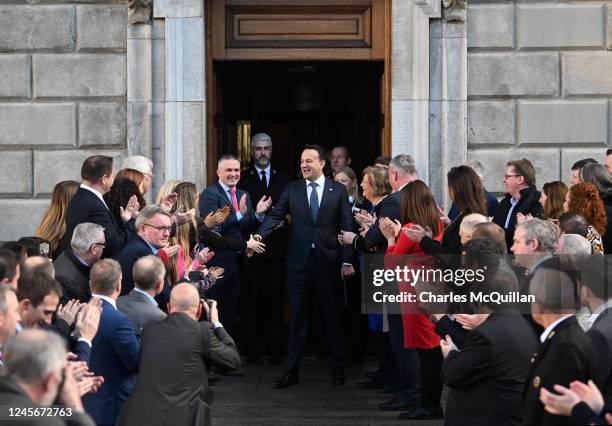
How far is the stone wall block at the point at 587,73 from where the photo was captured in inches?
484

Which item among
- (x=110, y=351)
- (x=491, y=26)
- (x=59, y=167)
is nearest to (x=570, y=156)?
(x=491, y=26)

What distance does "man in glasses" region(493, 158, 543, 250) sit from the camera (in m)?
A: 10.5

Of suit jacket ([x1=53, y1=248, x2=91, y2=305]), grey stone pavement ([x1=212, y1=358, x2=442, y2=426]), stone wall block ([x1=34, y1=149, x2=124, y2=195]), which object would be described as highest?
stone wall block ([x1=34, y1=149, x2=124, y2=195])

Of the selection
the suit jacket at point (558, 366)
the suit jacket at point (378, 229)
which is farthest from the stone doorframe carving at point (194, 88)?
Answer: the suit jacket at point (558, 366)

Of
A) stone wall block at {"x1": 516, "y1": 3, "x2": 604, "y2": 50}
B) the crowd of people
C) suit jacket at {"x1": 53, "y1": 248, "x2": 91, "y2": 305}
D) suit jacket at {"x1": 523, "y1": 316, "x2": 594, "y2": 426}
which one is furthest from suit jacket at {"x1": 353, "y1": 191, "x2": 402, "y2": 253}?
suit jacket at {"x1": 523, "y1": 316, "x2": 594, "y2": 426}

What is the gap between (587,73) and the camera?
40.3ft

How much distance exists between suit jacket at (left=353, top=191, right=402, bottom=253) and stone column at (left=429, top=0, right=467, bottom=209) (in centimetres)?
175

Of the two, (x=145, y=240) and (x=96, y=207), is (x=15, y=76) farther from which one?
(x=145, y=240)

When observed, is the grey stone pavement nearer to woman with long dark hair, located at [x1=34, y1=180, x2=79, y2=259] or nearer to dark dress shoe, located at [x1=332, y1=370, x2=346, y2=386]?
dark dress shoe, located at [x1=332, y1=370, x2=346, y2=386]

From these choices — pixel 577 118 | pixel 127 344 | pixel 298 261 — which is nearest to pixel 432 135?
pixel 577 118

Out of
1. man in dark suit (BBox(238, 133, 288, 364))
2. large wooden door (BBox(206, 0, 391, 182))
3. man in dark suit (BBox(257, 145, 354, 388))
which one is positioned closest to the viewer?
man in dark suit (BBox(257, 145, 354, 388))

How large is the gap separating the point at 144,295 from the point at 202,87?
5.24 m

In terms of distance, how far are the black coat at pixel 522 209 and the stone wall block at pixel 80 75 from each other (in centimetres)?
396

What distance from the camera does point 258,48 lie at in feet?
41.4
